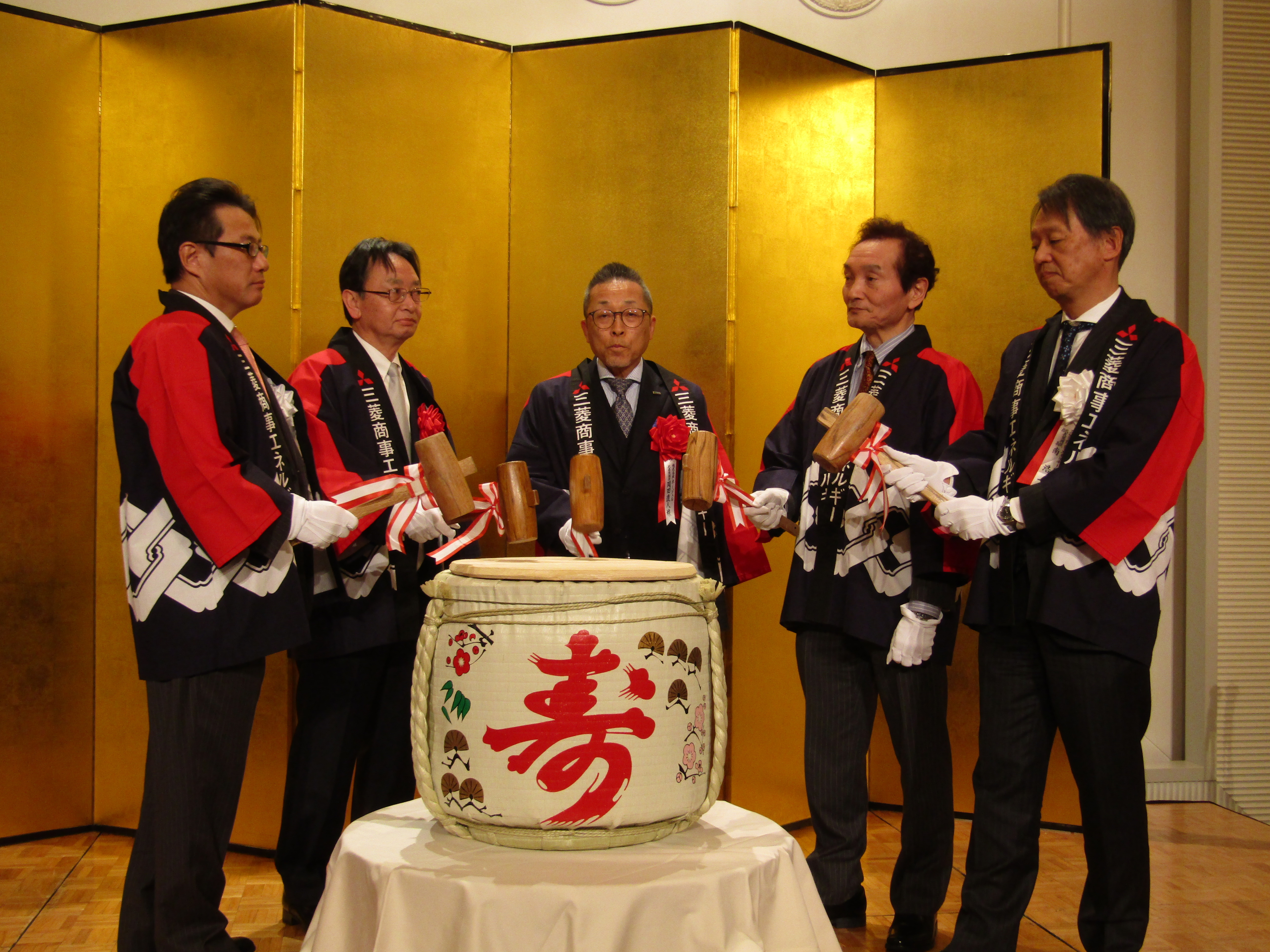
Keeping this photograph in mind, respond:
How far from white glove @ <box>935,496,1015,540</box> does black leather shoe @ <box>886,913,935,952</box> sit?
968mm

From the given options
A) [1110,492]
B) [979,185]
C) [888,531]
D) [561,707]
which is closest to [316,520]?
[561,707]

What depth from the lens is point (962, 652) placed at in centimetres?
383

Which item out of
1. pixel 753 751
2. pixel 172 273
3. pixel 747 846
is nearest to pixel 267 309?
pixel 172 273

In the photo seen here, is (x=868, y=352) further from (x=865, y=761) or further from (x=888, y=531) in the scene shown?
(x=865, y=761)

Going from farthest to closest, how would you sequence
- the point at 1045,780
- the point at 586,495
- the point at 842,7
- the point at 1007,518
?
1. the point at 842,7
2. the point at 1045,780
3. the point at 1007,518
4. the point at 586,495

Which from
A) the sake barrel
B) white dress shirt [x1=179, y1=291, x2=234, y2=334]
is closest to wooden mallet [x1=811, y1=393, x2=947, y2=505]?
the sake barrel

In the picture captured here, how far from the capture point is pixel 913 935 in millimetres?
2617

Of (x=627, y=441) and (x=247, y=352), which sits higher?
(x=247, y=352)

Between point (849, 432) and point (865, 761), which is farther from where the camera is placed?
point (865, 761)

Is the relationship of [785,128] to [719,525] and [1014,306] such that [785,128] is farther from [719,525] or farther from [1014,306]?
[719,525]

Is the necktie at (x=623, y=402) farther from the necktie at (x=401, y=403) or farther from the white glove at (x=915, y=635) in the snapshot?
the white glove at (x=915, y=635)

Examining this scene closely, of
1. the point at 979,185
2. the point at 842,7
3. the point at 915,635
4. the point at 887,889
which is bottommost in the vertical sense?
the point at 887,889

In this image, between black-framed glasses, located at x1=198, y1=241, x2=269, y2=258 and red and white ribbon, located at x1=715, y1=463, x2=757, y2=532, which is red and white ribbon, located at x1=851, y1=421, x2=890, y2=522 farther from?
black-framed glasses, located at x1=198, y1=241, x2=269, y2=258

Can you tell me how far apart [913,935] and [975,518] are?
1.05 metres
